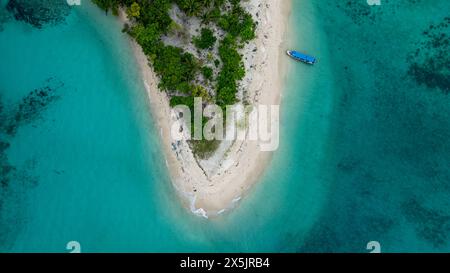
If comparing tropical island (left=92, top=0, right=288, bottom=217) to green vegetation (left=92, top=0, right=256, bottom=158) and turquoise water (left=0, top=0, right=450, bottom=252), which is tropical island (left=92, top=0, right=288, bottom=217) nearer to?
green vegetation (left=92, top=0, right=256, bottom=158)

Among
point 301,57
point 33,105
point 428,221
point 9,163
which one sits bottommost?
point 428,221

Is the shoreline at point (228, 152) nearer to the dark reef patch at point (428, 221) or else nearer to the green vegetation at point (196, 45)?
the green vegetation at point (196, 45)

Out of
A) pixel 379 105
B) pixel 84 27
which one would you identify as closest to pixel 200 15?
pixel 84 27

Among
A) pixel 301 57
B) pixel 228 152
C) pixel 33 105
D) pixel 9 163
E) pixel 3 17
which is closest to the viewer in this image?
pixel 9 163

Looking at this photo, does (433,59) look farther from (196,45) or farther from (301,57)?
(196,45)

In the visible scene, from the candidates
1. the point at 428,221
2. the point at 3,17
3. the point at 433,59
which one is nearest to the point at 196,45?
the point at 3,17

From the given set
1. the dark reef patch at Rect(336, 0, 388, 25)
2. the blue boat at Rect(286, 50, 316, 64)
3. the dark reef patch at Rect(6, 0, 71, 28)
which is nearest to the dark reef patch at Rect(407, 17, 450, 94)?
the dark reef patch at Rect(336, 0, 388, 25)

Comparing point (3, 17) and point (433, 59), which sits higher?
point (3, 17)
